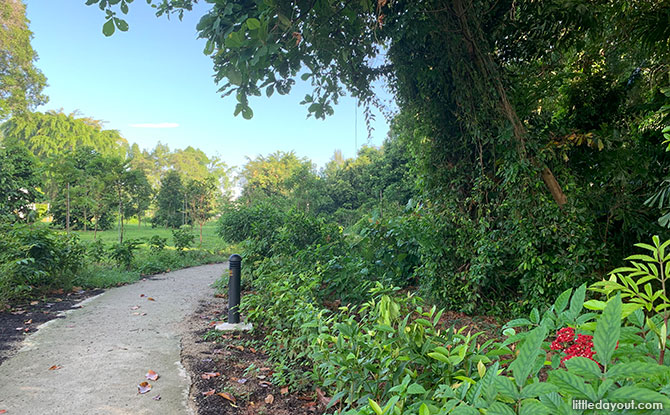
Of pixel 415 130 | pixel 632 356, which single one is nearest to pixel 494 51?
pixel 415 130

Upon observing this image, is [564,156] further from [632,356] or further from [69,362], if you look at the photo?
[69,362]

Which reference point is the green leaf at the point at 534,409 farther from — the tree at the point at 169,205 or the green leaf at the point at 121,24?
the tree at the point at 169,205

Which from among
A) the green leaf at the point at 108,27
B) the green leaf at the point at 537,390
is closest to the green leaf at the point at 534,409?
the green leaf at the point at 537,390

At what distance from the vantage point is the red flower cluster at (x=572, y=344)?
858 mm

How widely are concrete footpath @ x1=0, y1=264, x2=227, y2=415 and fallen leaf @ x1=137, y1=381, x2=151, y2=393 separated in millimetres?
29

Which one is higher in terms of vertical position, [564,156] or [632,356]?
[564,156]

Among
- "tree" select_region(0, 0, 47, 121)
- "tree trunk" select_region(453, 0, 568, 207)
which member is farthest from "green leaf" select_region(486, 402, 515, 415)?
"tree" select_region(0, 0, 47, 121)

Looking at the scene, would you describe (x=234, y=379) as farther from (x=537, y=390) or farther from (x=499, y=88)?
(x=499, y=88)

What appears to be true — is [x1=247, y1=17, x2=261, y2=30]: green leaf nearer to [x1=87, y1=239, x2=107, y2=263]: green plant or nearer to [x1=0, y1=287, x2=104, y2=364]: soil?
[x1=0, y1=287, x2=104, y2=364]: soil

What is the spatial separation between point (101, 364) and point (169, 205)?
2399cm

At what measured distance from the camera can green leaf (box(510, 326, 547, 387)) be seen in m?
0.73

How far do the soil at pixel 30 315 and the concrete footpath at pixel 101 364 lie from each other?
12cm

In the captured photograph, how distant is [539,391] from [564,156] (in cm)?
361

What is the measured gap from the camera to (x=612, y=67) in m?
4.21
